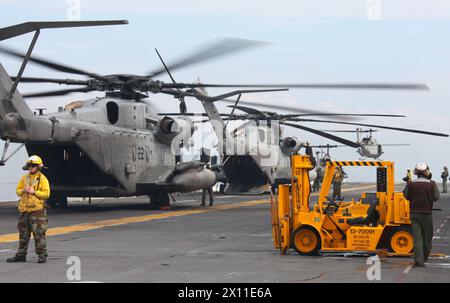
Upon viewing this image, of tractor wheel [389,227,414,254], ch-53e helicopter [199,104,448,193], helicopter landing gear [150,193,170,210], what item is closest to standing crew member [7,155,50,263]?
tractor wheel [389,227,414,254]

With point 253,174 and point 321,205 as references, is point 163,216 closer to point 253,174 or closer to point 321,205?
point 321,205

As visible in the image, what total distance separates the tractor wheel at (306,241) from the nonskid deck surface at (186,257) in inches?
9.3

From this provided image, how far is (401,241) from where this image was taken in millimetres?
14359

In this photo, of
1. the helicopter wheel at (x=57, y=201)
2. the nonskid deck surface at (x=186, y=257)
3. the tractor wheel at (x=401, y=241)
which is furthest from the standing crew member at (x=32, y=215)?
the helicopter wheel at (x=57, y=201)

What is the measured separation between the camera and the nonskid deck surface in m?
11.6

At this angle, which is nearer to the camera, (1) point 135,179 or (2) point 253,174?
(1) point 135,179

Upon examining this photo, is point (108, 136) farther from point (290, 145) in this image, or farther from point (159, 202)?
point (290, 145)

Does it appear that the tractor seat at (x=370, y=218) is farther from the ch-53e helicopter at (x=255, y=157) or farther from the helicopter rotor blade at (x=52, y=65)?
the ch-53e helicopter at (x=255, y=157)

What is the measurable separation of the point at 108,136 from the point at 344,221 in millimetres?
14829

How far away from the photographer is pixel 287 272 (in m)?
12.1

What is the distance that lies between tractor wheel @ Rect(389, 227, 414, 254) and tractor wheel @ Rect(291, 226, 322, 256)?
138 centimetres
